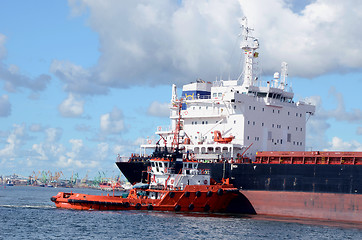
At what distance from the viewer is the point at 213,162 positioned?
4319 cm

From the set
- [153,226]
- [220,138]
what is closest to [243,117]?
[220,138]

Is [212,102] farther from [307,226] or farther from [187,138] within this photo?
→ [307,226]

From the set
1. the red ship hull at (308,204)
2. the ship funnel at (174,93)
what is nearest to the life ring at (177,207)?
the red ship hull at (308,204)

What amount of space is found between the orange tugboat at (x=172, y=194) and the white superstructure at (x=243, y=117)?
2.91m

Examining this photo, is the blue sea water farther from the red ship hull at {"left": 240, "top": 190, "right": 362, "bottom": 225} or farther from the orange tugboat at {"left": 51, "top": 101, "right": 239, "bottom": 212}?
the red ship hull at {"left": 240, "top": 190, "right": 362, "bottom": 225}

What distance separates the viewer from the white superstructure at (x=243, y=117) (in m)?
43.8

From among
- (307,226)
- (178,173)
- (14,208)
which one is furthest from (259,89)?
(14,208)

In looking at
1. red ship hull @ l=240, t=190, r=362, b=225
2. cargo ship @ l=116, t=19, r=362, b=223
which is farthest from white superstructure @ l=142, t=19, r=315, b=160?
red ship hull @ l=240, t=190, r=362, b=225

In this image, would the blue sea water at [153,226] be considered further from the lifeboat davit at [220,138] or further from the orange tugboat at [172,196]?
the lifeboat davit at [220,138]

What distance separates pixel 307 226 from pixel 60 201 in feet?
55.2

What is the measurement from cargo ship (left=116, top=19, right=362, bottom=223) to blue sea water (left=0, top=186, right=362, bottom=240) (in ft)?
5.88

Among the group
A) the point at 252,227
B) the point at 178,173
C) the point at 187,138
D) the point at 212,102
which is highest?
the point at 212,102

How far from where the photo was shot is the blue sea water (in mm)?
30375

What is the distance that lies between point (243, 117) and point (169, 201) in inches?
356
